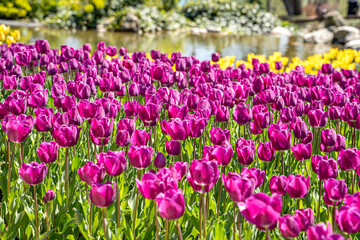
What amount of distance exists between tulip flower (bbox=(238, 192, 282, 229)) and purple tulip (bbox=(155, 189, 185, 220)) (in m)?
0.22

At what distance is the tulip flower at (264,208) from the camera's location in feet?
4.37

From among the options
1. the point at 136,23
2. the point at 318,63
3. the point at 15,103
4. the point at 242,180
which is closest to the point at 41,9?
the point at 136,23

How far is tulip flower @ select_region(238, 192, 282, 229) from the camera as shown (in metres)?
1.33

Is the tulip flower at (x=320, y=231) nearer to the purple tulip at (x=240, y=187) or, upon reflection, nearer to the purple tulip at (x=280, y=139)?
the purple tulip at (x=240, y=187)

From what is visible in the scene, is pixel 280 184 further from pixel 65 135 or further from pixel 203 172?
pixel 65 135

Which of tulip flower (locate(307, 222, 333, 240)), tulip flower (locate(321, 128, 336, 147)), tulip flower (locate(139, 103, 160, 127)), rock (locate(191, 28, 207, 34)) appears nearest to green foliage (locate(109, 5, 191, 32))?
rock (locate(191, 28, 207, 34))

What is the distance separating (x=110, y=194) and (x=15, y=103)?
134 centimetres

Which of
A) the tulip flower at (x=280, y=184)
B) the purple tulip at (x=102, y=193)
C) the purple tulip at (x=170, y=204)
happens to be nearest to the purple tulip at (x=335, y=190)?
the tulip flower at (x=280, y=184)

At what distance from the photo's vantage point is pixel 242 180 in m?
1.56

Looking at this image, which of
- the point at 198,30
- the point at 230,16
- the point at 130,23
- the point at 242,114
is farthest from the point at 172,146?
the point at 230,16

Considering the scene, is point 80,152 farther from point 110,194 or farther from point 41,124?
point 110,194

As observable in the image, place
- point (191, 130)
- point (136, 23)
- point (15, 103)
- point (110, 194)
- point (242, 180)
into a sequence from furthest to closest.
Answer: point (136, 23), point (15, 103), point (191, 130), point (110, 194), point (242, 180)

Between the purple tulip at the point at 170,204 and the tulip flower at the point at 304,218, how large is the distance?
0.40m

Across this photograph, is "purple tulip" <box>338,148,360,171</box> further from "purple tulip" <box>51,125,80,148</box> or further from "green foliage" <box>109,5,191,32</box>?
"green foliage" <box>109,5,191,32</box>
